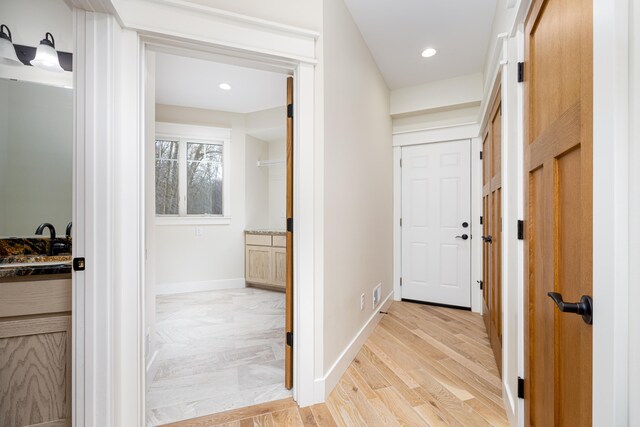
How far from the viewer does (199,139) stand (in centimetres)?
438

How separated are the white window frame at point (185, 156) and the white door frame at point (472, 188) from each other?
2508 millimetres

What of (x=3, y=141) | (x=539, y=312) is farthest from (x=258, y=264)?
(x=539, y=312)

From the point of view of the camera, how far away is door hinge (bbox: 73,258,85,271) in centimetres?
126

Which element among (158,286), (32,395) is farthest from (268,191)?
(32,395)

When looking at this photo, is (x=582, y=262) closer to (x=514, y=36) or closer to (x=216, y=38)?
(x=514, y=36)

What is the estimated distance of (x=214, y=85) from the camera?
360 cm

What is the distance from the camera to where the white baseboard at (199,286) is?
417 cm

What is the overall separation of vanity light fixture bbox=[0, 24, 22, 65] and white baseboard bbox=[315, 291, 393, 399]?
2509 mm

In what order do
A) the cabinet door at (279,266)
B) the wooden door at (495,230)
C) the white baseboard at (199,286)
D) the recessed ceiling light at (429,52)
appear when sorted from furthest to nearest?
1. the cabinet door at (279,266)
2. the white baseboard at (199,286)
3. the recessed ceiling light at (429,52)
4. the wooden door at (495,230)

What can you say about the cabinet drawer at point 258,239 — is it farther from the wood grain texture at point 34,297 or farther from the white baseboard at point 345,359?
the wood grain texture at point 34,297

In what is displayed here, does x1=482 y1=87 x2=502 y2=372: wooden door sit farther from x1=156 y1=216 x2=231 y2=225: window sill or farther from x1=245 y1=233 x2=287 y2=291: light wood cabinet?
x1=156 y1=216 x2=231 y2=225: window sill

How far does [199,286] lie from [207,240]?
2.23 feet
